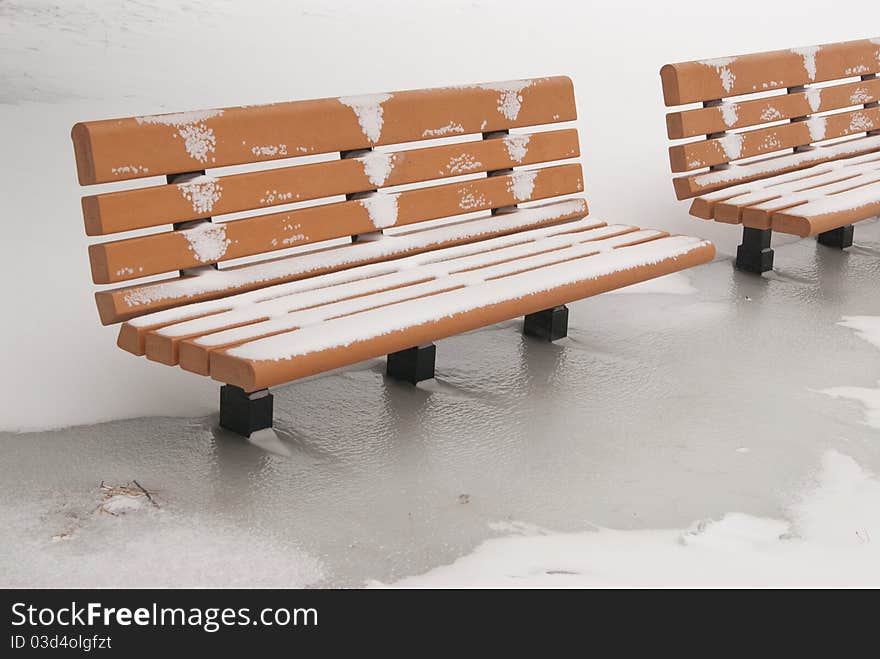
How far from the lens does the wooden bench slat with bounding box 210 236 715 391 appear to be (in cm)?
309

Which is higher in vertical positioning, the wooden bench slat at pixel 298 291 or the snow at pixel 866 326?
the wooden bench slat at pixel 298 291

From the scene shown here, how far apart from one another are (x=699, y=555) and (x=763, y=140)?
2.94 metres

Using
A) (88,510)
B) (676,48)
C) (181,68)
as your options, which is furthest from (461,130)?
(676,48)

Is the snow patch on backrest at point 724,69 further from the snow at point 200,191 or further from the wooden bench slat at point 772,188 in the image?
the snow at point 200,191

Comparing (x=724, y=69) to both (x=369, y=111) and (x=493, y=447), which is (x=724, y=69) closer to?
(x=369, y=111)

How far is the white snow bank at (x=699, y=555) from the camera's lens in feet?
9.39

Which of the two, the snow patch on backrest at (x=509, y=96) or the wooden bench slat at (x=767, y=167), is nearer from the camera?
the snow patch on backrest at (x=509, y=96)

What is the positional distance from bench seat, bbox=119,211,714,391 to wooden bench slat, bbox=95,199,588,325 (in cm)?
4

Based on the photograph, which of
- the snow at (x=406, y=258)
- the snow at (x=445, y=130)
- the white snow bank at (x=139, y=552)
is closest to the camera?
the white snow bank at (x=139, y=552)

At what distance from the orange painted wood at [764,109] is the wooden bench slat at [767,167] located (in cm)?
18

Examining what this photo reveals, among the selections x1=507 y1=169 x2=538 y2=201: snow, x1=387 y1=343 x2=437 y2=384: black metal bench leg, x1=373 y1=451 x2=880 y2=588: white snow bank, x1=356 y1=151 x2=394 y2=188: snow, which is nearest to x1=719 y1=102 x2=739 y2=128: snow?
x1=507 y1=169 x2=538 y2=201: snow

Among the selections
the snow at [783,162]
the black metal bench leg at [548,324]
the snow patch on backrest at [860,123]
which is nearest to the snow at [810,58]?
the snow at [783,162]

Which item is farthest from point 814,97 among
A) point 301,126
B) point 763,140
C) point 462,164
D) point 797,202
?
point 301,126
